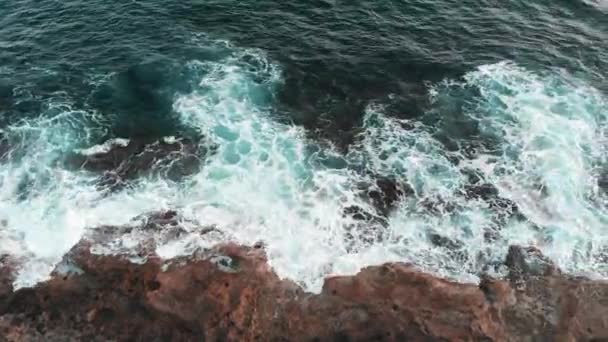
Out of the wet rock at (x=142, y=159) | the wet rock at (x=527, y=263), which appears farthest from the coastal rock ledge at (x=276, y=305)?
the wet rock at (x=142, y=159)

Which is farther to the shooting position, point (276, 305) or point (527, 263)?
point (527, 263)

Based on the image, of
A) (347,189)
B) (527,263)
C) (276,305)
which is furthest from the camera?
(347,189)

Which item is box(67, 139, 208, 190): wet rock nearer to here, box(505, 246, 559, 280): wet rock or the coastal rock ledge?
the coastal rock ledge

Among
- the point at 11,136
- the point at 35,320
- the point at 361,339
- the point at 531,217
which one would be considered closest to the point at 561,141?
the point at 531,217

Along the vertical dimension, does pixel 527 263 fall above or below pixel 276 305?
above

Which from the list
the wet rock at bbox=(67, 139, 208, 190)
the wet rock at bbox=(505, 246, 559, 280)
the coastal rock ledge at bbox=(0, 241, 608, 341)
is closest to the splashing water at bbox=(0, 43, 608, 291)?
the wet rock at bbox=(505, 246, 559, 280)

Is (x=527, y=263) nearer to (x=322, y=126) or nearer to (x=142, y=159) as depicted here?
(x=322, y=126)

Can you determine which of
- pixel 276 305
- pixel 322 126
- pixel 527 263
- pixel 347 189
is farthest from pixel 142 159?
pixel 527 263
